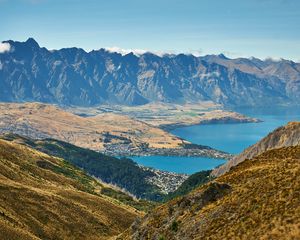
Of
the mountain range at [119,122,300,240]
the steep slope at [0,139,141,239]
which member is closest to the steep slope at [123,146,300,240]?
the mountain range at [119,122,300,240]

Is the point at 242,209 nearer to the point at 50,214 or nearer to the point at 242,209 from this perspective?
the point at 242,209

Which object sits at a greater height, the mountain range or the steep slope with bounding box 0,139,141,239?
the mountain range

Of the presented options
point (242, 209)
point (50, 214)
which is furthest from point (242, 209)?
point (50, 214)

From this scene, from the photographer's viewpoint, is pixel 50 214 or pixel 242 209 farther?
pixel 50 214

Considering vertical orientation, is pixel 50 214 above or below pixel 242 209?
below

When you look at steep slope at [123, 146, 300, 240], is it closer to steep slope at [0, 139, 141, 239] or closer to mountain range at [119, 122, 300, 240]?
mountain range at [119, 122, 300, 240]

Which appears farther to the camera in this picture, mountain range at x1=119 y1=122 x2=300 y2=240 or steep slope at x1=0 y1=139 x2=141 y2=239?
steep slope at x1=0 y1=139 x2=141 y2=239

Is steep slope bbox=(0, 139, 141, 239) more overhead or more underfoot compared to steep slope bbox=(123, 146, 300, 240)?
more underfoot

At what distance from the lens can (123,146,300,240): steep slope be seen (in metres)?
42.8

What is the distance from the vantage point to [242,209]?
48.7 m

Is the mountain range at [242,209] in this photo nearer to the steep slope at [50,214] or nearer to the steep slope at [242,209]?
the steep slope at [242,209]

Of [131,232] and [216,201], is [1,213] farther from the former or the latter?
[216,201]

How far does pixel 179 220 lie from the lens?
187 feet

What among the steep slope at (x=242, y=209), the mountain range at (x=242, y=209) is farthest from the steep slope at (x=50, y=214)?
the steep slope at (x=242, y=209)
